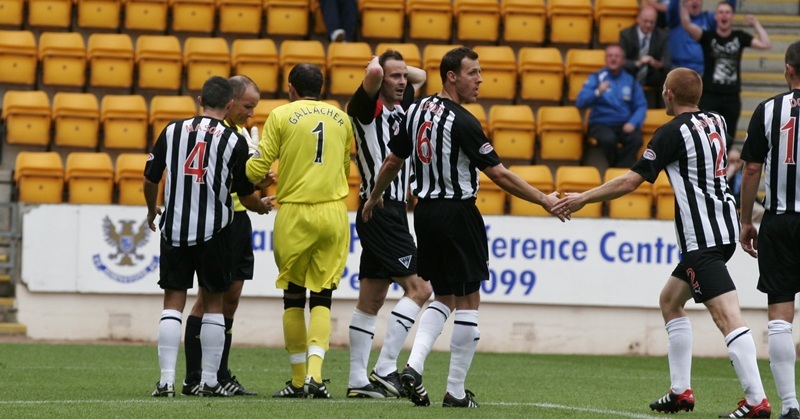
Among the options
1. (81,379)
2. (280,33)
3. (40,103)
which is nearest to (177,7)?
(280,33)

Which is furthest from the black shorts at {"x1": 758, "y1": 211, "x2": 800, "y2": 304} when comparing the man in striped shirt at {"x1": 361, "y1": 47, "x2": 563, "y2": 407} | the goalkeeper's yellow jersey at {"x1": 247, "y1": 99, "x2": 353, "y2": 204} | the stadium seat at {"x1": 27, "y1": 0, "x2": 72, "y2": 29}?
the stadium seat at {"x1": 27, "y1": 0, "x2": 72, "y2": 29}

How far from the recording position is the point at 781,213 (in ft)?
22.4

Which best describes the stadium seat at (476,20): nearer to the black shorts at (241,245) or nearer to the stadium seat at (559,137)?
the stadium seat at (559,137)

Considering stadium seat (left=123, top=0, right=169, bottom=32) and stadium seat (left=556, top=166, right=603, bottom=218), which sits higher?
stadium seat (left=123, top=0, right=169, bottom=32)

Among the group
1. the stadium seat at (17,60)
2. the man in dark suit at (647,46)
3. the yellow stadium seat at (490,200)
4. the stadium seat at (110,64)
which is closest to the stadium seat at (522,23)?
the man in dark suit at (647,46)

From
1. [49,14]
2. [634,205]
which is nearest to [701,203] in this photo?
[634,205]

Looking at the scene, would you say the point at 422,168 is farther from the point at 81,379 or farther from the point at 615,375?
the point at 615,375

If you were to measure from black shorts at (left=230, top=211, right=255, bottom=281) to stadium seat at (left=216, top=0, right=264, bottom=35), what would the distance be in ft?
27.1

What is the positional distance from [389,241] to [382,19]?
28.7ft

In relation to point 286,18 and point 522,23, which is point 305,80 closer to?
point 286,18

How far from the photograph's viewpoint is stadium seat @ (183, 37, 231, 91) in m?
15.5

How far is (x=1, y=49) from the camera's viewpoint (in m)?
15.2

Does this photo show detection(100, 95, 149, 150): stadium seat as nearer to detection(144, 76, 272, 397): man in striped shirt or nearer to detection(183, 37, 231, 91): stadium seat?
detection(183, 37, 231, 91): stadium seat

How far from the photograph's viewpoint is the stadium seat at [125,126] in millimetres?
14469
